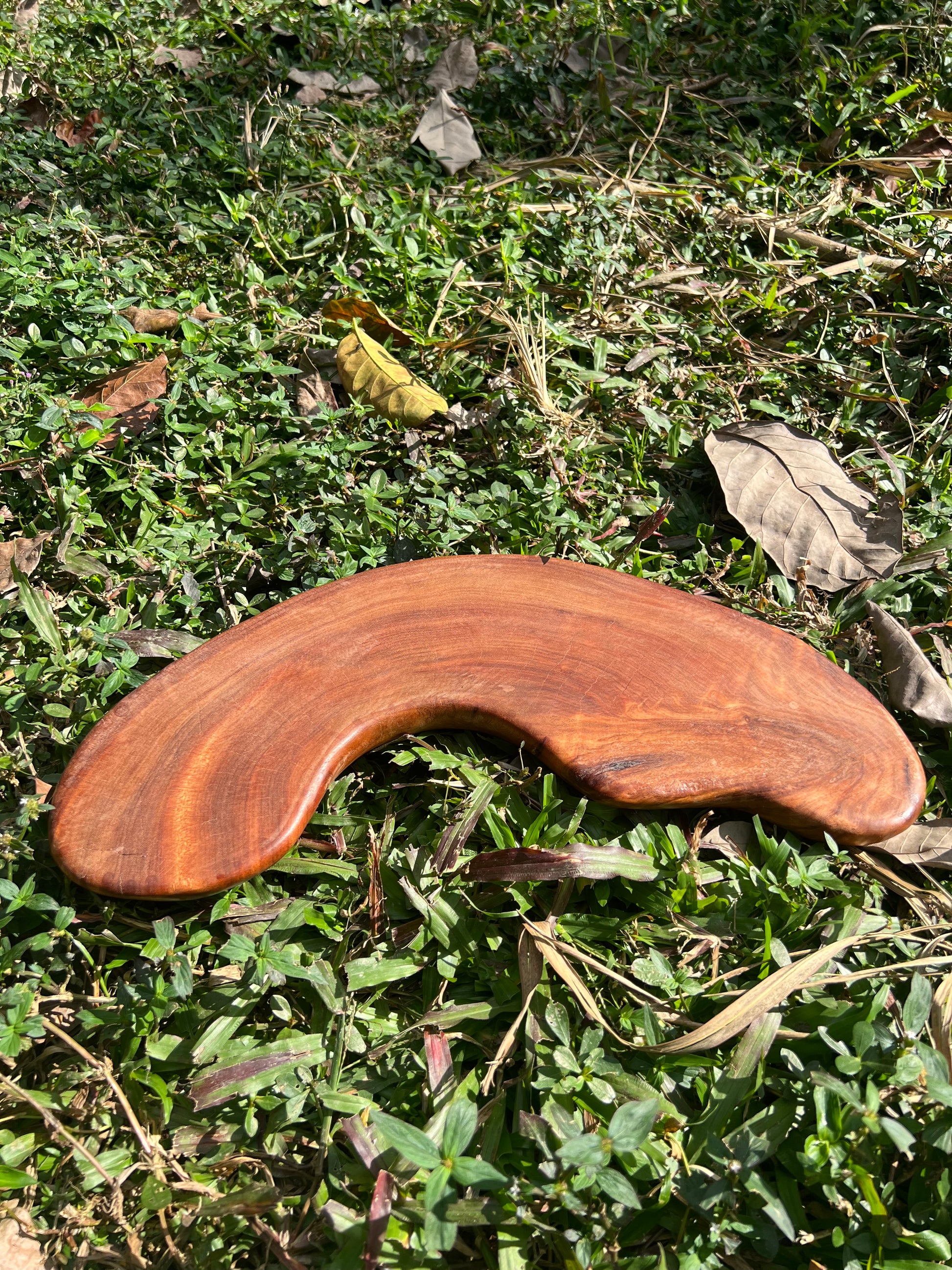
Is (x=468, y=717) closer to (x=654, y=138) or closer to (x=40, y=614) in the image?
(x=40, y=614)

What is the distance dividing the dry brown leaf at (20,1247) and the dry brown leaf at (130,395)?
154 centimetres

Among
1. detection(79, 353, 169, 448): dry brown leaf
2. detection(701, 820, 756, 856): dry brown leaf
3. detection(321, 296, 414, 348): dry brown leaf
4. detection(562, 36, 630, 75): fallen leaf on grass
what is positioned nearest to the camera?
detection(701, 820, 756, 856): dry brown leaf

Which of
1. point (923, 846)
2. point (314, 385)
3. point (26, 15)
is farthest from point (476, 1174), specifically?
point (26, 15)

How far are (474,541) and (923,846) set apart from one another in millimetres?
1071

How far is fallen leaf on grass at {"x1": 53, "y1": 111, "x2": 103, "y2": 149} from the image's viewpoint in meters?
2.98

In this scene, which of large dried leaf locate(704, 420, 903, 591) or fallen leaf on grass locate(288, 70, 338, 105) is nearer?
large dried leaf locate(704, 420, 903, 591)

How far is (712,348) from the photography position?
8.45 feet

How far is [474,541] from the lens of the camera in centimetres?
213

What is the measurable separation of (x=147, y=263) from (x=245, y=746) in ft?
5.30

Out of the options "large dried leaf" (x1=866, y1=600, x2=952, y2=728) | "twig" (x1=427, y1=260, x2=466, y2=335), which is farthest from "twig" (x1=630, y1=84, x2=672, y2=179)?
"large dried leaf" (x1=866, y1=600, x2=952, y2=728)

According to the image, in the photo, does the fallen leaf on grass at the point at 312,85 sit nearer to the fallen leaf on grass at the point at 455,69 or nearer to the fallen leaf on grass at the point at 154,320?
the fallen leaf on grass at the point at 455,69

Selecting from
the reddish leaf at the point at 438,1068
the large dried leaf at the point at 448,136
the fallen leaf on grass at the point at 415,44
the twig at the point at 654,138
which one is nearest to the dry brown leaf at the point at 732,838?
the reddish leaf at the point at 438,1068

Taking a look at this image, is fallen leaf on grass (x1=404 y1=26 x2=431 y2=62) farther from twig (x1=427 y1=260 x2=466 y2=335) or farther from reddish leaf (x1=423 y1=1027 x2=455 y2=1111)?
reddish leaf (x1=423 y1=1027 x2=455 y2=1111)

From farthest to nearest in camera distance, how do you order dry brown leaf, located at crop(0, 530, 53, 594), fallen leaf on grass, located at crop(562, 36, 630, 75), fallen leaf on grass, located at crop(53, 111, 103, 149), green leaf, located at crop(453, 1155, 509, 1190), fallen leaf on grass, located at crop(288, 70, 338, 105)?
1. fallen leaf on grass, located at crop(562, 36, 630, 75)
2. fallen leaf on grass, located at crop(288, 70, 338, 105)
3. fallen leaf on grass, located at crop(53, 111, 103, 149)
4. dry brown leaf, located at crop(0, 530, 53, 594)
5. green leaf, located at crop(453, 1155, 509, 1190)
